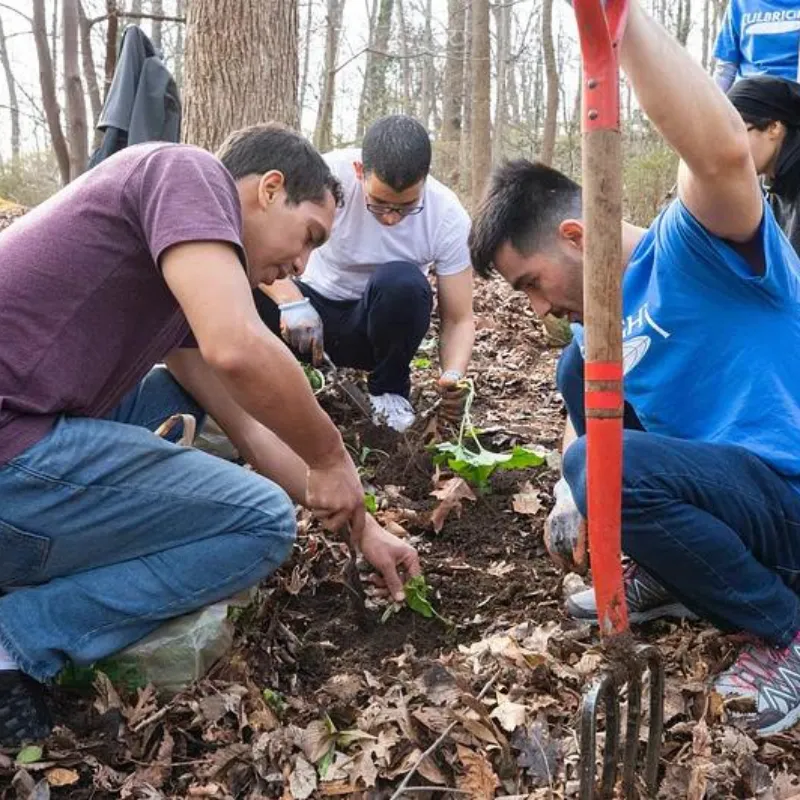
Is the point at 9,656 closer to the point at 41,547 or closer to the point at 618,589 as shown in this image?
the point at 41,547

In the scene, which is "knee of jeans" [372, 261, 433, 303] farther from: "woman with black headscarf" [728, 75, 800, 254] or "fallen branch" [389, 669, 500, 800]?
"fallen branch" [389, 669, 500, 800]

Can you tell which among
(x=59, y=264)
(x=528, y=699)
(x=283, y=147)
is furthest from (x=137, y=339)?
(x=528, y=699)

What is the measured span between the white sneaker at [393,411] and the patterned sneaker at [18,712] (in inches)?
84.2

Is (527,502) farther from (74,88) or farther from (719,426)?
(74,88)

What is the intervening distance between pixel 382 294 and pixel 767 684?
2.42 metres

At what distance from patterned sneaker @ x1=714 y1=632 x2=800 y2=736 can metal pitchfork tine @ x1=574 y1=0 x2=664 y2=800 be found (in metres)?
0.42

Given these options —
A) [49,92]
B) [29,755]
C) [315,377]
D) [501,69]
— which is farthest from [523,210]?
[501,69]

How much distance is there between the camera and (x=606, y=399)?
1.77 m

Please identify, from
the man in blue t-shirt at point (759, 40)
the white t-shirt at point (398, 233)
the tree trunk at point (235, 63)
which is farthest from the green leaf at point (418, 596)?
the tree trunk at point (235, 63)

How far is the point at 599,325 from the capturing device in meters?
1.74

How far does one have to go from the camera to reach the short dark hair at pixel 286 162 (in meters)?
2.33

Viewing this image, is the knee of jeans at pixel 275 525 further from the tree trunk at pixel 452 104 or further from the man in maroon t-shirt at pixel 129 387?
the tree trunk at pixel 452 104

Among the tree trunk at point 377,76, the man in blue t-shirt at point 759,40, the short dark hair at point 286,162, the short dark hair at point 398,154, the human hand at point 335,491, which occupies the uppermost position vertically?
the man in blue t-shirt at point 759,40

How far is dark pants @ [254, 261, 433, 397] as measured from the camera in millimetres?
4090
